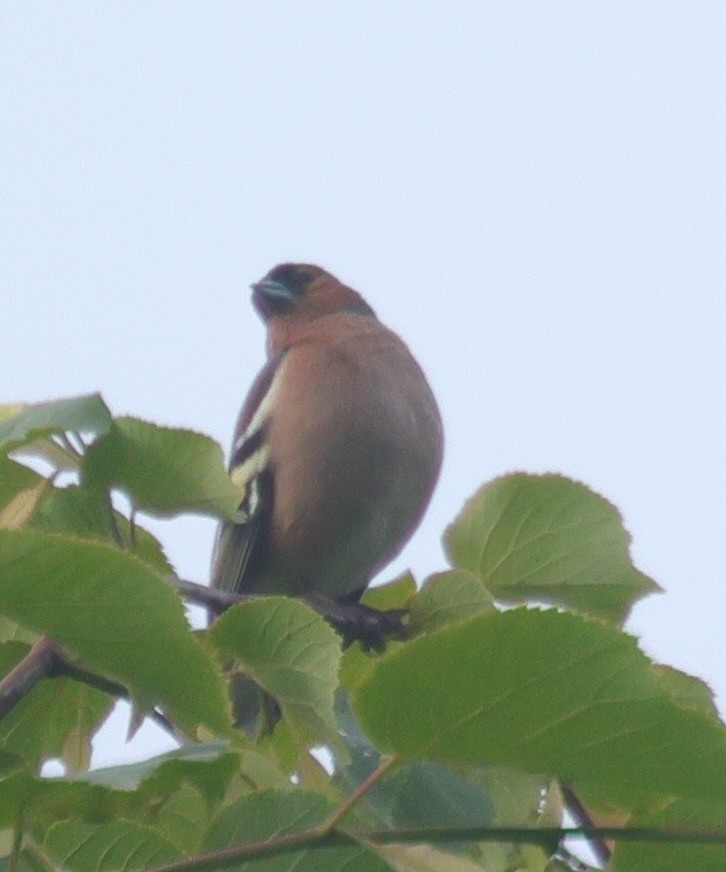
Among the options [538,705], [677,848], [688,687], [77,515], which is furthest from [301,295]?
[538,705]

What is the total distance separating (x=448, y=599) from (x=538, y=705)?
1.09 meters

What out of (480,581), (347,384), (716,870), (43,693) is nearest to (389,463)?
(347,384)

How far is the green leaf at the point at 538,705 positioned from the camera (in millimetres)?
1479

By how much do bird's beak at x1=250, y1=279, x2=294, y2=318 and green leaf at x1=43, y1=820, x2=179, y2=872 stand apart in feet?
17.2

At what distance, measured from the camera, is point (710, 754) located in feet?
5.07

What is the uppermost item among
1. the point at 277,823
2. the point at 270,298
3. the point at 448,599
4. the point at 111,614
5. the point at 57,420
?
the point at 270,298

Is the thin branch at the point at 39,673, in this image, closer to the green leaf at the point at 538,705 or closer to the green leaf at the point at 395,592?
the green leaf at the point at 538,705

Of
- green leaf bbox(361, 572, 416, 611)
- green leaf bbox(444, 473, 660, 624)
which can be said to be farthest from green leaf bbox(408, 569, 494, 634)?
green leaf bbox(361, 572, 416, 611)

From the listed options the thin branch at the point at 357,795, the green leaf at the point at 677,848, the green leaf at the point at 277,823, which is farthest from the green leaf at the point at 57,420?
the green leaf at the point at 677,848

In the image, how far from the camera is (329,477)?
534 cm

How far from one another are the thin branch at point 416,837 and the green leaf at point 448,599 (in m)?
0.89

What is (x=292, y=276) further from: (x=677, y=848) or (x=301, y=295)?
(x=677, y=848)

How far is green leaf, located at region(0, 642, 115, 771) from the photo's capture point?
7.76 ft

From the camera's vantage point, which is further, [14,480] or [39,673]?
[14,480]
